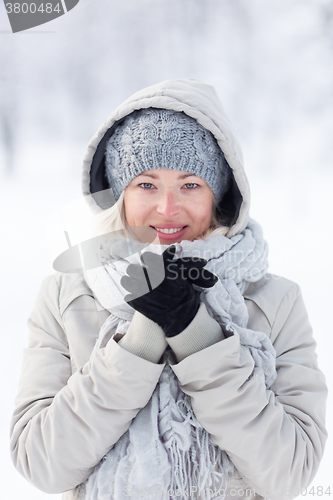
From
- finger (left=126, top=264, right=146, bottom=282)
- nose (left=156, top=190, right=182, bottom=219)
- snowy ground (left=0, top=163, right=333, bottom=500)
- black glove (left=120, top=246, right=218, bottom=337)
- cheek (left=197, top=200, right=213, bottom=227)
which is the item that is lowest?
snowy ground (left=0, top=163, right=333, bottom=500)

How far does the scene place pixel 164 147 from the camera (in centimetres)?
90

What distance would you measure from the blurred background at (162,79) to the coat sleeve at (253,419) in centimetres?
88

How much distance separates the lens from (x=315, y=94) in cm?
197

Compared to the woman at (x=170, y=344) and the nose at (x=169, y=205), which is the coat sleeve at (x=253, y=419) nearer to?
the woman at (x=170, y=344)

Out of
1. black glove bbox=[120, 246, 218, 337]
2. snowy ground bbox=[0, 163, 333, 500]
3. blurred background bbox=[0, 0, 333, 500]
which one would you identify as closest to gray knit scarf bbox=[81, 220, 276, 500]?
black glove bbox=[120, 246, 218, 337]

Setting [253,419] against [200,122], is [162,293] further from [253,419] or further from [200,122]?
[200,122]

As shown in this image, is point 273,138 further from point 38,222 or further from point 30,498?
point 30,498

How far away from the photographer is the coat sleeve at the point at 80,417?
0.77m

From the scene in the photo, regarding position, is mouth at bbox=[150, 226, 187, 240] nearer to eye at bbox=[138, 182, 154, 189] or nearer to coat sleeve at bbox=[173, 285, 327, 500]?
eye at bbox=[138, 182, 154, 189]

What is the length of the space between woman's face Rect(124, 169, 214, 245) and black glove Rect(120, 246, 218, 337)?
146 millimetres

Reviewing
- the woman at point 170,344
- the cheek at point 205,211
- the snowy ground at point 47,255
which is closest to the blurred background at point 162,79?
the snowy ground at point 47,255

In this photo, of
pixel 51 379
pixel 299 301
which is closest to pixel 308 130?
pixel 299 301

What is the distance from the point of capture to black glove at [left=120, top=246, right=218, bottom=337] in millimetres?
760

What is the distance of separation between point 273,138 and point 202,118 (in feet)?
3.99
